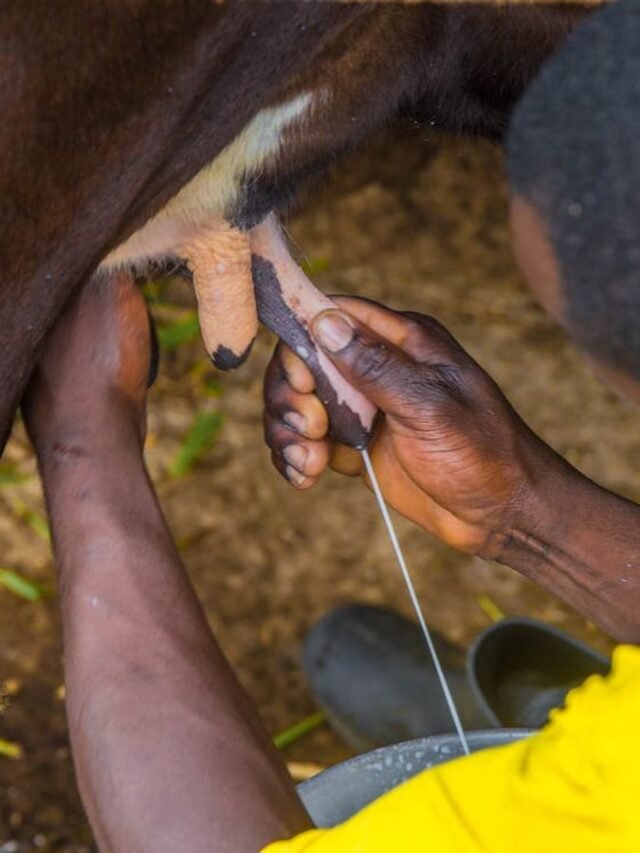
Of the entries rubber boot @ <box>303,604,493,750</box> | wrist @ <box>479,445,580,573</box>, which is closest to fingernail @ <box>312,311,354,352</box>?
wrist @ <box>479,445,580,573</box>

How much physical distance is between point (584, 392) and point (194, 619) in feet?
4.61

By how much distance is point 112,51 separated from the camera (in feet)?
3.95

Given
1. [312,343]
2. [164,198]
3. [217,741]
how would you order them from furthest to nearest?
[312,343], [164,198], [217,741]

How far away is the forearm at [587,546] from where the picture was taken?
1.45 metres

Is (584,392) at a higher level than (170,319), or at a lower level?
lower

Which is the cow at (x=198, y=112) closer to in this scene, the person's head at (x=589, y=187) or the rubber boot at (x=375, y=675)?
the person's head at (x=589, y=187)

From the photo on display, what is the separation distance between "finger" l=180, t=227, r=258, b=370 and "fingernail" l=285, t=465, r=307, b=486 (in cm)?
14

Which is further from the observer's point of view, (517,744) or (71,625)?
(71,625)

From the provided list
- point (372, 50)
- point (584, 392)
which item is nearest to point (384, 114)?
point (372, 50)

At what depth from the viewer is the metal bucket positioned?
146cm

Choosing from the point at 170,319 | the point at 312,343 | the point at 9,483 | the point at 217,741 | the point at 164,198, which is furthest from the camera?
the point at 170,319

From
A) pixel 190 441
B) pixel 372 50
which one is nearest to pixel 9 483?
pixel 190 441

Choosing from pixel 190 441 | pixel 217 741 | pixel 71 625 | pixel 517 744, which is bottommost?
pixel 517 744

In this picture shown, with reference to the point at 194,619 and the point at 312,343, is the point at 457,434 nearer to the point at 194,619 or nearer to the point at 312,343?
the point at 312,343
